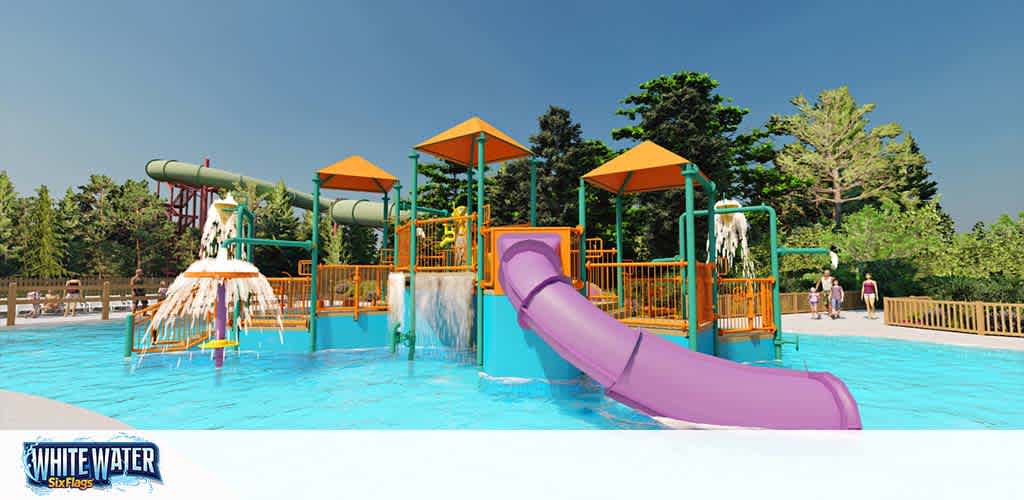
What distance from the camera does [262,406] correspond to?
702cm

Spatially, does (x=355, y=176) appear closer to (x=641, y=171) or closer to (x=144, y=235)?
(x=641, y=171)

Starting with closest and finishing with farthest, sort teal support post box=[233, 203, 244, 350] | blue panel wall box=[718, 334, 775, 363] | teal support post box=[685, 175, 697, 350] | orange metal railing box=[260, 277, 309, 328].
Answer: teal support post box=[685, 175, 697, 350] → blue panel wall box=[718, 334, 775, 363] → teal support post box=[233, 203, 244, 350] → orange metal railing box=[260, 277, 309, 328]

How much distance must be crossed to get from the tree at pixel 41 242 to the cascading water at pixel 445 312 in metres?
33.7

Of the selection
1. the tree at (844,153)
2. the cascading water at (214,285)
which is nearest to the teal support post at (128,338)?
the cascading water at (214,285)

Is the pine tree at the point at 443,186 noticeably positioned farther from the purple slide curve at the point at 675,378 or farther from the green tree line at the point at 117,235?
the purple slide curve at the point at 675,378

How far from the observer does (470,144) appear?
11.4 metres

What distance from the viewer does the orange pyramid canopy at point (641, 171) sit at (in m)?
9.45

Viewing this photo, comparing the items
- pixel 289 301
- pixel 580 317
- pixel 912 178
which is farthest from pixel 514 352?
pixel 912 178

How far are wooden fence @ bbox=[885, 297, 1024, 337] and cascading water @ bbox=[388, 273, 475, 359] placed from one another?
1596 centimetres

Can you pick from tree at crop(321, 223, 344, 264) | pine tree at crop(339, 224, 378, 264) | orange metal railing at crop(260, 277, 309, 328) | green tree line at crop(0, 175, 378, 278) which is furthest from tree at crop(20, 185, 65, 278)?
orange metal railing at crop(260, 277, 309, 328)

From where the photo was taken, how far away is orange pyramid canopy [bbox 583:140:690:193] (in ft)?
31.0

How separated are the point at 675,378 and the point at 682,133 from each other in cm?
2394

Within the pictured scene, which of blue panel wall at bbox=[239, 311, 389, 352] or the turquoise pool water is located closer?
the turquoise pool water
